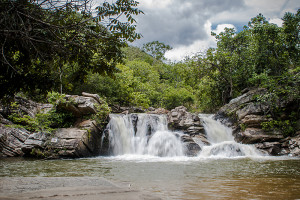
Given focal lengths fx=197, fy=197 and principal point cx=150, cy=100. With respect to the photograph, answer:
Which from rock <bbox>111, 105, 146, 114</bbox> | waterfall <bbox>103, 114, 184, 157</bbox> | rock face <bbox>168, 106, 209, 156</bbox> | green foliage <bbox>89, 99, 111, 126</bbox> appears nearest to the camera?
waterfall <bbox>103, 114, 184, 157</bbox>

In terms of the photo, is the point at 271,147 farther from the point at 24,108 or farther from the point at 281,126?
the point at 24,108

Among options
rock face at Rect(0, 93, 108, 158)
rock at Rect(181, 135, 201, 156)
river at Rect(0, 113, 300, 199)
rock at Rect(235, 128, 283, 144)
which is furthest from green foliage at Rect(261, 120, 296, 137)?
rock face at Rect(0, 93, 108, 158)

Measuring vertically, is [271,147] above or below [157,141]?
below

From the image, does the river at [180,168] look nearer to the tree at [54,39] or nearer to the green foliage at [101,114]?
the green foliage at [101,114]

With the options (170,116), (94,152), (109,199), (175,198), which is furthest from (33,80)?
(170,116)

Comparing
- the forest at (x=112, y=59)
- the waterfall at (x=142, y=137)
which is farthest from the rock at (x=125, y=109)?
the waterfall at (x=142, y=137)

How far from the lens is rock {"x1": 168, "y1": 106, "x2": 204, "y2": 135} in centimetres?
1475

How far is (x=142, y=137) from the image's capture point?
541 inches

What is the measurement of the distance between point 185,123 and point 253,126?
4.79 m

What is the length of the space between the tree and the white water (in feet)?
25.6

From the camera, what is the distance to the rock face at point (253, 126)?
1222 cm

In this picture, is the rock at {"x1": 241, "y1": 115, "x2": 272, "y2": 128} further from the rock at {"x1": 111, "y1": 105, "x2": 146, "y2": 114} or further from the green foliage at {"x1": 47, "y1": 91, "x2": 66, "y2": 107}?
the green foliage at {"x1": 47, "y1": 91, "x2": 66, "y2": 107}

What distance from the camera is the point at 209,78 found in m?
21.9

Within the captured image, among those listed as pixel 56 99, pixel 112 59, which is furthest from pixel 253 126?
pixel 56 99
